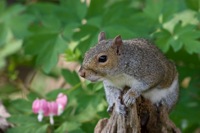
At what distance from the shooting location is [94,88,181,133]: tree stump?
7.97 ft

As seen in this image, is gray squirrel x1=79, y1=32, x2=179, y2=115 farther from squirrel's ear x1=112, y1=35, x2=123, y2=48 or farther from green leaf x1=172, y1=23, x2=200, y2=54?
green leaf x1=172, y1=23, x2=200, y2=54

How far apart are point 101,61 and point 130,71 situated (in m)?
0.16

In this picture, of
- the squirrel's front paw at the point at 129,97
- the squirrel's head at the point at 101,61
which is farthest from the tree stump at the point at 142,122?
the squirrel's head at the point at 101,61

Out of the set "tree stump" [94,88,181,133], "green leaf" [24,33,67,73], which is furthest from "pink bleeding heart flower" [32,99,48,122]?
"tree stump" [94,88,181,133]

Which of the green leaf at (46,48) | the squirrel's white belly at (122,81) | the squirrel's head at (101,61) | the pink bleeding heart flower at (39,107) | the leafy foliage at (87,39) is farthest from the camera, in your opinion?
the green leaf at (46,48)

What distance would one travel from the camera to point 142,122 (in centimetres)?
260

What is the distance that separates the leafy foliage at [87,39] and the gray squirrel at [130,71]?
0.40 m

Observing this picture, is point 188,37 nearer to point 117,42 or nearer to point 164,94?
point 164,94

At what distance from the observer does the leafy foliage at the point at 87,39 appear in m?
3.12

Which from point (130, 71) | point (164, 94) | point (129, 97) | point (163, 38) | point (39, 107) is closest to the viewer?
point (129, 97)

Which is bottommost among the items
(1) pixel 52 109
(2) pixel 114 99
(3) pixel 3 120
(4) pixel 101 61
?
(3) pixel 3 120

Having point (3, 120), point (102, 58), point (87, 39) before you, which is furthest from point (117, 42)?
point (3, 120)

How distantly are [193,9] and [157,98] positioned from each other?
90 centimetres

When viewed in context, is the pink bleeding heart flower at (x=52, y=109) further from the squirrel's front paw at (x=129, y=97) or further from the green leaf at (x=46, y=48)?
the squirrel's front paw at (x=129, y=97)
